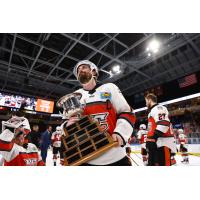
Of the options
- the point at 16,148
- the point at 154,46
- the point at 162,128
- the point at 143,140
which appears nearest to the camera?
the point at 16,148

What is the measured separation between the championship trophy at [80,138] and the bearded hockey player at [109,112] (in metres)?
0.05

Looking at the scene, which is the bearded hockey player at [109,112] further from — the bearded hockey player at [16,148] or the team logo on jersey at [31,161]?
the team logo on jersey at [31,161]

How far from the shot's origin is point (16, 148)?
63.0 inches

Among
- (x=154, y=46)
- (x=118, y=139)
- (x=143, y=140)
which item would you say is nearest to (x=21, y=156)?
(x=118, y=139)

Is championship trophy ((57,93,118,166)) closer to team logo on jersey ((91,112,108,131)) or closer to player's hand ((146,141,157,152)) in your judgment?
team logo on jersey ((91,112,108,131))

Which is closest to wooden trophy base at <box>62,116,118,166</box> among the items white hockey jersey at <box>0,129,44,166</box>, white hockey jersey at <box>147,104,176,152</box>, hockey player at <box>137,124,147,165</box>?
white hockey jersey at <box>0,129,44,166</box>

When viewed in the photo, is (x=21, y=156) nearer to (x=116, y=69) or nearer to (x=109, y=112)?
(x=109, y=112)

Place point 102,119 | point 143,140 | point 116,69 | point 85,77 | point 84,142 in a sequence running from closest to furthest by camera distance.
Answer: point 84,142 < point 102,119 < point 85,77 < point 143,140 < point 116,69

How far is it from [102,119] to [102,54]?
6969 mm

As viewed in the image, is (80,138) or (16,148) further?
(16,148)

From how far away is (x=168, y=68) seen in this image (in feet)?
31.4

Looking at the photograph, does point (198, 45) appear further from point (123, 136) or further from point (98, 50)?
point (123, 136)
